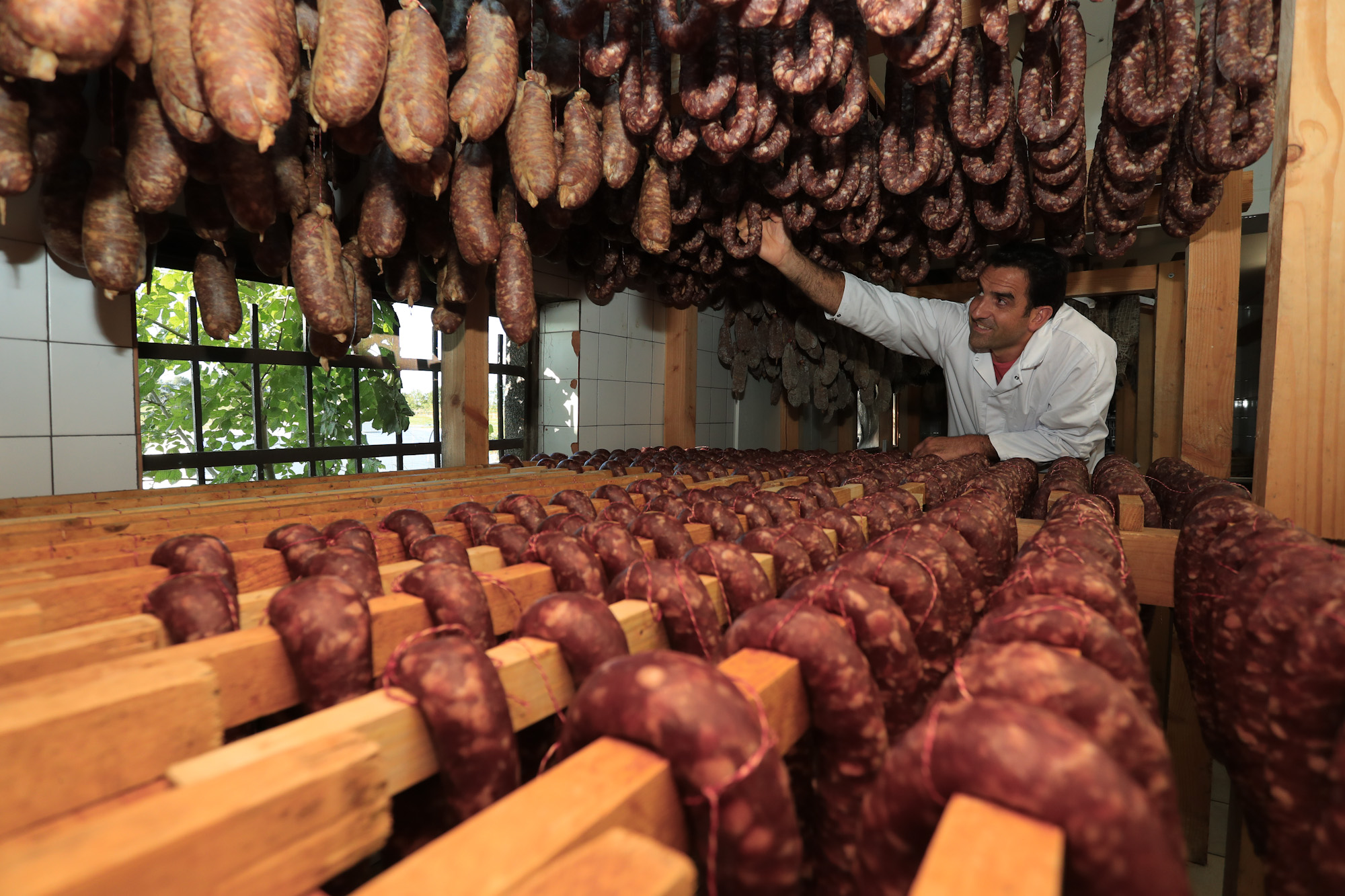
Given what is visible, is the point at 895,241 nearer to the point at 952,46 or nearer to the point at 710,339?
the point at 952,46

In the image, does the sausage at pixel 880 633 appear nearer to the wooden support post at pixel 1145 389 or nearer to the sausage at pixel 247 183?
the sausage at pixel 247 183

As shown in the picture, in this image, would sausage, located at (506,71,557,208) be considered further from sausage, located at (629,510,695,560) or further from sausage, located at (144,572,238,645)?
sausage, located at (144,572,238,645)

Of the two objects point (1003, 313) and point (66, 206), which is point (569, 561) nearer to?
point (66, 206)

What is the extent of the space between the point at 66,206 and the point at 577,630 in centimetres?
275

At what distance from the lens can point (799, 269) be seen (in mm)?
4203

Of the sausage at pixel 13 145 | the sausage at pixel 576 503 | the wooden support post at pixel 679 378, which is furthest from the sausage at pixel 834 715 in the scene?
the wooden support post at pixel 679 378

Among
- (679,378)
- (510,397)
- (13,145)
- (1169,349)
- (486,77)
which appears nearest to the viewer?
(13,145)

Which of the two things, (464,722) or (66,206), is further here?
(66,206)

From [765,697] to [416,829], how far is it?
472 millimetres

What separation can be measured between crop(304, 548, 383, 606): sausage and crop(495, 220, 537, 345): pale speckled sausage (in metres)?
1.61

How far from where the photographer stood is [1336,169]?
1.78m

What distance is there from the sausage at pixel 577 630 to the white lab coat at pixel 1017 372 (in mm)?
3989

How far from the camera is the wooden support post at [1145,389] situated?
22.4 feet

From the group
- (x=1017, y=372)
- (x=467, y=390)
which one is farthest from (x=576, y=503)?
(x=1017, y=372)
